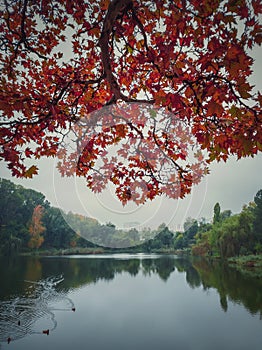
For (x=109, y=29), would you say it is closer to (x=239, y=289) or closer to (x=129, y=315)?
(x=129, y=315)

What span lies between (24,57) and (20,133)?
1.61 meters

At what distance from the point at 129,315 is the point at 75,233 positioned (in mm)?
27166

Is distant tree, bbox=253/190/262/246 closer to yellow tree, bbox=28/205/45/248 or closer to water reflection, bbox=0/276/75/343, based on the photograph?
water reflection, bbox=0/276/75/343

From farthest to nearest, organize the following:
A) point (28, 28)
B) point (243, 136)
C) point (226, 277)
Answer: point (226, 277), point (28, 28), point (243, 136)

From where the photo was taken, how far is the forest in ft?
73.3

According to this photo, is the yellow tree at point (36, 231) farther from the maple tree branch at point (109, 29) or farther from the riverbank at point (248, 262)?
the maple tree branch at point (109, 29)

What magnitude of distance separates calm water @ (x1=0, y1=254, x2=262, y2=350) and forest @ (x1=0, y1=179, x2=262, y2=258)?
31.4 ft

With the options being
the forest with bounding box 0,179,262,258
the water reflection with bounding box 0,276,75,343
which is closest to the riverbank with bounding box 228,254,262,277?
the forest with bounding box 0,179,262,258

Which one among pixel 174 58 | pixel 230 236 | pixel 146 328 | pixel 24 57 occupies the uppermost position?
pixel 24 57

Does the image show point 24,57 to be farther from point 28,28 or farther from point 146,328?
point 146,328

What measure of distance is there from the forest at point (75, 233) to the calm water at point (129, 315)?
9576 mm

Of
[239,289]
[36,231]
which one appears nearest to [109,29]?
[239,289]

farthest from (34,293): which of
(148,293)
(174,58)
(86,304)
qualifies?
(174,58)

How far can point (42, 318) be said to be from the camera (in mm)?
7762
